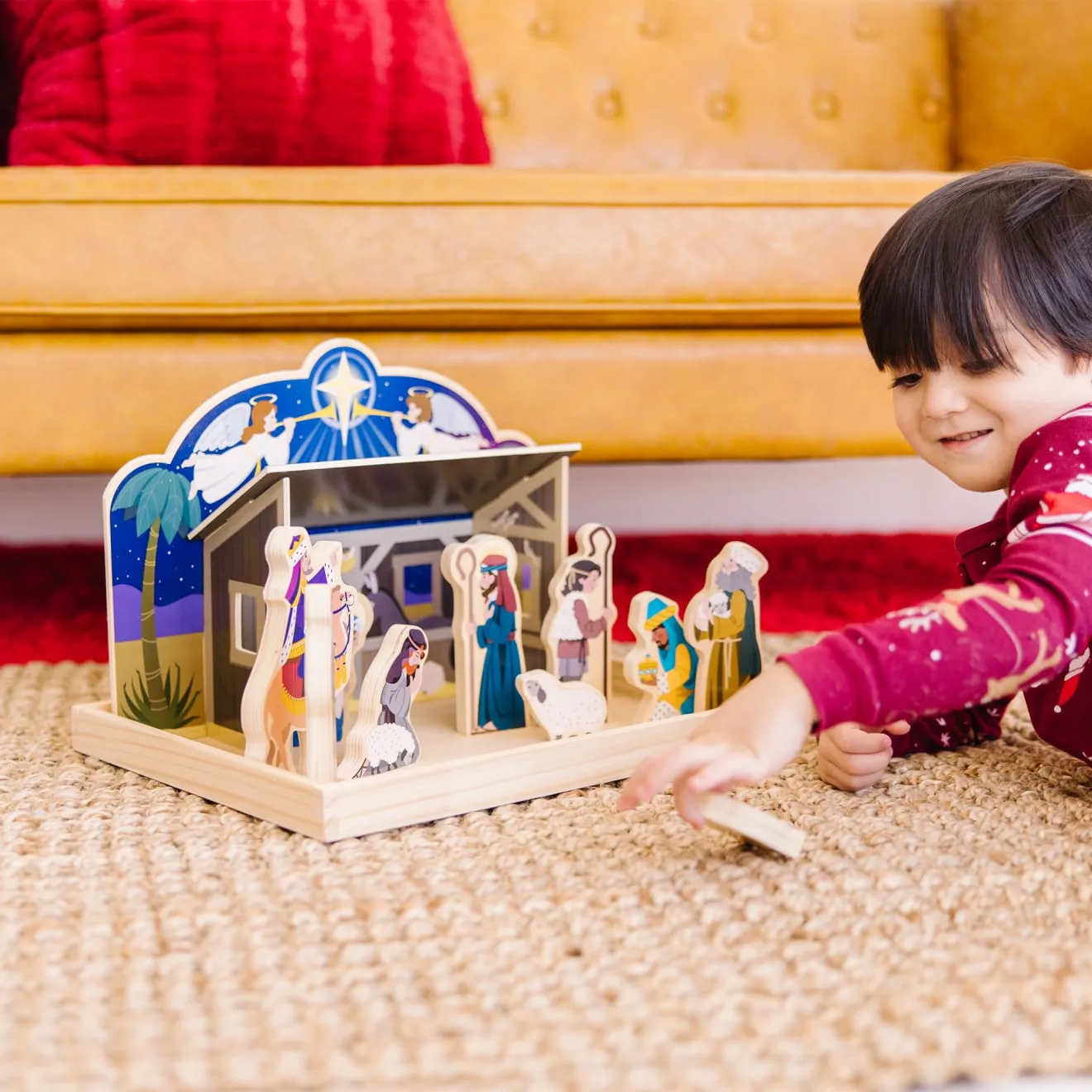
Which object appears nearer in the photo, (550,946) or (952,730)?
(550,946)

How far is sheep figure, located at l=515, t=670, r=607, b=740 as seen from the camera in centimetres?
85

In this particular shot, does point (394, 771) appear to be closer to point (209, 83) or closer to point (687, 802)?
point (687, 802)

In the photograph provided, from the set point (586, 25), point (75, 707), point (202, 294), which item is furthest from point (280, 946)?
point (586, 25)

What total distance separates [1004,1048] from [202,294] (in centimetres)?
95

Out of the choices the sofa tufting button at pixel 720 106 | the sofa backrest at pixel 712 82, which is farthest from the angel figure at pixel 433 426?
the sofa tufting button at pixel 720 106

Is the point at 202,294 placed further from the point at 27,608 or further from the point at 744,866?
the point at 744,866

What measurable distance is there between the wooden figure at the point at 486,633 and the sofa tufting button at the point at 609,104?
1.19 m

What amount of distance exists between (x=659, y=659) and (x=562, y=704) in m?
0.09

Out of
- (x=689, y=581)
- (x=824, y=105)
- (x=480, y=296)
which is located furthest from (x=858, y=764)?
(x=824, y=105)

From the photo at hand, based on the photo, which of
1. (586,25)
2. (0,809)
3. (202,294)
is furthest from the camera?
(586,25)

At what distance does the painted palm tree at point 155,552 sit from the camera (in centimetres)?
87

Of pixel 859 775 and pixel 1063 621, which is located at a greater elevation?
pixel 1063 621

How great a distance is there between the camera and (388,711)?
0.78 meters

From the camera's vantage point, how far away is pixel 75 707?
0.90m
